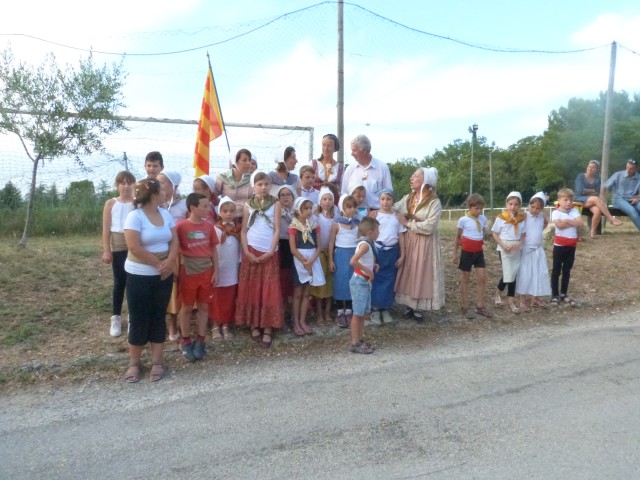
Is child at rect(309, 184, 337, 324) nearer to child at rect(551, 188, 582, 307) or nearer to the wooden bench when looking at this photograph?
child at rect(551, 188, 582, 307)

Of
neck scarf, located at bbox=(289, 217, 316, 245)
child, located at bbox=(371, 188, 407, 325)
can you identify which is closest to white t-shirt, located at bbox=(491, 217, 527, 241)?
child, located at bbox=(371, 188, 407, 325)

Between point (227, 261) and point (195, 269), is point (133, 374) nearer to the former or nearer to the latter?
point (195, 269)

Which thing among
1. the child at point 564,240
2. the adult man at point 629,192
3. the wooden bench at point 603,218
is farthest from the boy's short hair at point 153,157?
the adult man at point 629,192

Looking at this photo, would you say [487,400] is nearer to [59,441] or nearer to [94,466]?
[94,466]

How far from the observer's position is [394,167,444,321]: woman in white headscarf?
5.90m

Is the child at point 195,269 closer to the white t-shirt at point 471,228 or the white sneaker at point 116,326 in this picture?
the white sneaker at point 116,326

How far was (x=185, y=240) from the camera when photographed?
15.7ft

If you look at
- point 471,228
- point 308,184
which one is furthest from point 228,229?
point 471,228

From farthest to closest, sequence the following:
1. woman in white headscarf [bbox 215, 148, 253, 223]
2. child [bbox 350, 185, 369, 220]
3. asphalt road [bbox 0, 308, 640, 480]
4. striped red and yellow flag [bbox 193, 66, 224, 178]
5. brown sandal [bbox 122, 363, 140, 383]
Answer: striped red and yellow flag [bbox 193, 66, 224, 178], child [bbox 350, 185, 369, 220], woman in white headscarf [bbox 215, 148, 253, 223], brown sandal [bbox 122, 363, 140, 383], asphalt road [bbox 0, 308, 640, 480]

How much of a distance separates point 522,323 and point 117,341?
4.59 metres

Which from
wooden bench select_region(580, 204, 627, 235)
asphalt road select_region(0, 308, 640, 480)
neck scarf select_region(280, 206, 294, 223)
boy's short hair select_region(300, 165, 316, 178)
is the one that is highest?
boy's short hair select_region(300, 165, 316, 178)

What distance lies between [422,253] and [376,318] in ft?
2.99

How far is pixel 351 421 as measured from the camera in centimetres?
365

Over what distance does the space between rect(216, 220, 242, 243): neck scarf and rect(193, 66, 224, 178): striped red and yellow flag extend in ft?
7.83
